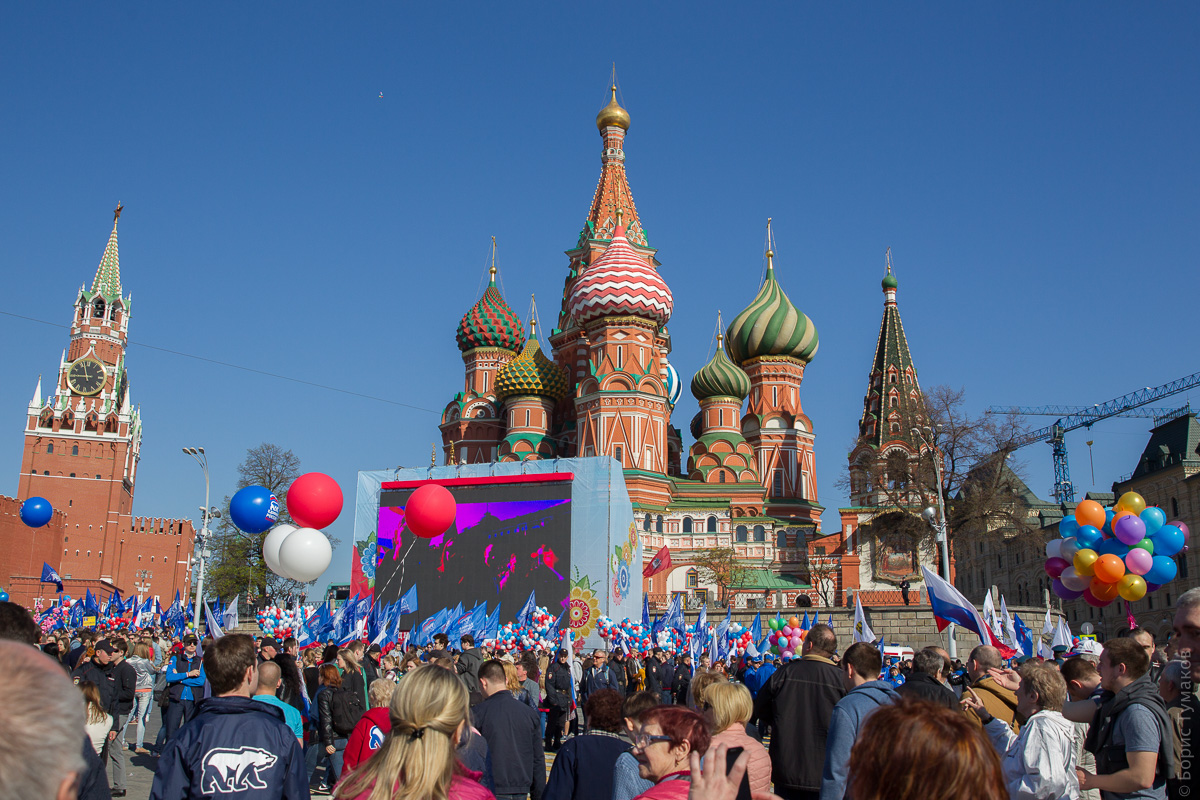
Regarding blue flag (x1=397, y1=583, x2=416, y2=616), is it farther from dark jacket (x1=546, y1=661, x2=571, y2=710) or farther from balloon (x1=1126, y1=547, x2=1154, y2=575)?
balloon (x1=1126, y1=547, x2=1154, y2=575)

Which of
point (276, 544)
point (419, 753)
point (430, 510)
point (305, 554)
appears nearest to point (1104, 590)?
point (430, 510)

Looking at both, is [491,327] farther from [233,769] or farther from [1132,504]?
[233,769]

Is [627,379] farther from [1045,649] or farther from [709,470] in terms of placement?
[1045,649]

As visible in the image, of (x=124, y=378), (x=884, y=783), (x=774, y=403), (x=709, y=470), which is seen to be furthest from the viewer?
(x=124, y=378)

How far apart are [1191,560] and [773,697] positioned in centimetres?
4434

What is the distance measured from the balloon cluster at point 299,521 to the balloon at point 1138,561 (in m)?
10.2

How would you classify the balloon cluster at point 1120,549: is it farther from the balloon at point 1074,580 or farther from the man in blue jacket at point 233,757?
the man in blue jacket at point 233,757

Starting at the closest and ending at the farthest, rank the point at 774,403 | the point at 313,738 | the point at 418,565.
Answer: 1. the point at 313,738
2. the point at 418,565
3. the point at 774,403

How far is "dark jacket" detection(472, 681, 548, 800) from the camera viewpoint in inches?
215

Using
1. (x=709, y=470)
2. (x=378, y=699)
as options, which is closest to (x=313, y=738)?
(x=378, y=699)

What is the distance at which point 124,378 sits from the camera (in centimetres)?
8062

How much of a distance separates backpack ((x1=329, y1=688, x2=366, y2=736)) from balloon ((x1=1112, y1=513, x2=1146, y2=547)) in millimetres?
9566

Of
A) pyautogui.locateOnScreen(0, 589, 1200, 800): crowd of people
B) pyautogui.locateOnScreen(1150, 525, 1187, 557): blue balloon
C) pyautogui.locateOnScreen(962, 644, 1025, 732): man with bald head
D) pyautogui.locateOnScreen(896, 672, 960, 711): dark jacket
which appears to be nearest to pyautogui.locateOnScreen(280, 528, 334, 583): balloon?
pyautogui.locateOnScreen(0, 589, 1200, 800): crowd of people

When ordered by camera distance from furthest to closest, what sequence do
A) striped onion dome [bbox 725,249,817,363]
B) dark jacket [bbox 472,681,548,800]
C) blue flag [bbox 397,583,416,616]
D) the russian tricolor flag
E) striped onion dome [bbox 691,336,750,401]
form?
striped onion dome [bbox 725,249,817,363] → striped onion dome [bbox 691,336,750,401] → blue flag [bbox 397,583,416,616] → the russian tricolor flag → dark jacket [bbox 472,681,548,800]
